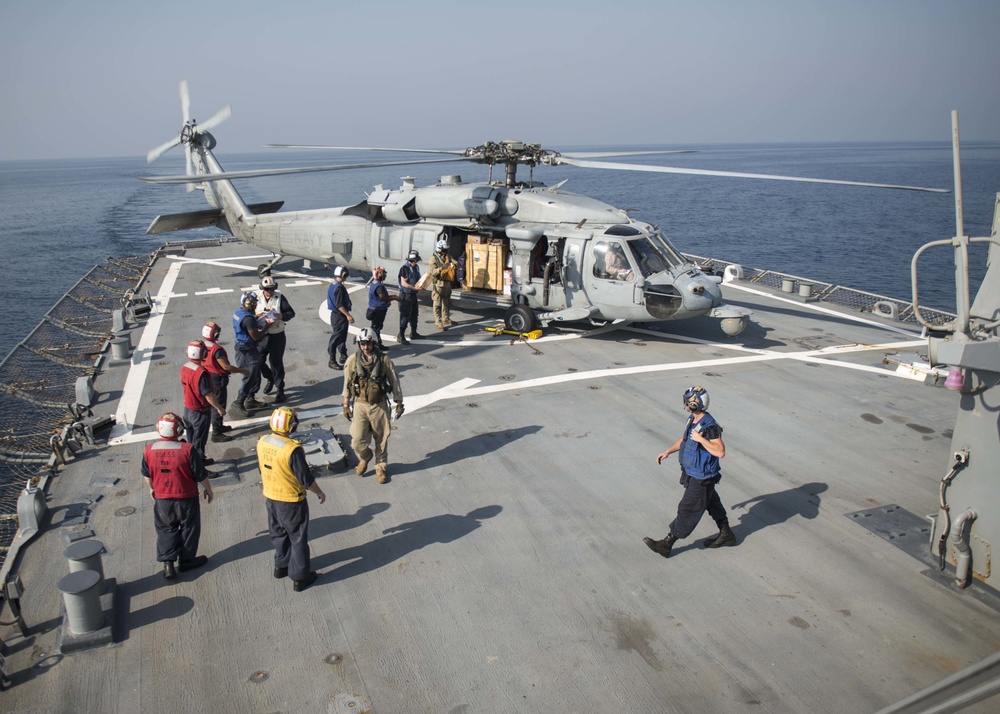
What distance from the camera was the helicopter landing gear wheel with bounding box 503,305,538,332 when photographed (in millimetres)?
13289

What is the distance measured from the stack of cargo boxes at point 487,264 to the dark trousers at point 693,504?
26.4 feet

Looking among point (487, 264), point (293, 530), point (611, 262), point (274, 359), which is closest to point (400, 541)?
point (293, 530)

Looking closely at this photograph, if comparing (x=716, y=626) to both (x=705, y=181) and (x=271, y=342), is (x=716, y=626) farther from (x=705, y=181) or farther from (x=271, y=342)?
(x=705, y=181)

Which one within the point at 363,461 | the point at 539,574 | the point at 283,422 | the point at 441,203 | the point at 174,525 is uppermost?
the point at 441,203

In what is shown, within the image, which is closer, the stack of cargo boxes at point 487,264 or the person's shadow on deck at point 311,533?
the person's shadow on deck at point 311,533

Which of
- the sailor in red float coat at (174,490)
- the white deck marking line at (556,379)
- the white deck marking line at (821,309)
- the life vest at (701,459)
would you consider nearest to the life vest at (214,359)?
the white deck marking line at (556,379)

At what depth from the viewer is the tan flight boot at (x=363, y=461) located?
762 centimetres

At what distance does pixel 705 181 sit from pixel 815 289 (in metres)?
80.9

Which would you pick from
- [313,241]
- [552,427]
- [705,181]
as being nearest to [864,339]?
[552,427]

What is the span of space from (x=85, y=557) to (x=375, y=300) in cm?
691

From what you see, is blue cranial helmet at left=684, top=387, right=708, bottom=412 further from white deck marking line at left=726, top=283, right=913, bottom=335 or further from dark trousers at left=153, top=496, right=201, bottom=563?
white deck marking line at left=726, top=283, right=913, bottom=335

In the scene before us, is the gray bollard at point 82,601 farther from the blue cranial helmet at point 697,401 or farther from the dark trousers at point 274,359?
the blue cranial helmet at point 697,401

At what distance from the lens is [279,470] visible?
5434 mm

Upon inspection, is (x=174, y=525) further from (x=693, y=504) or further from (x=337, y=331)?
(x=337, y=331)
